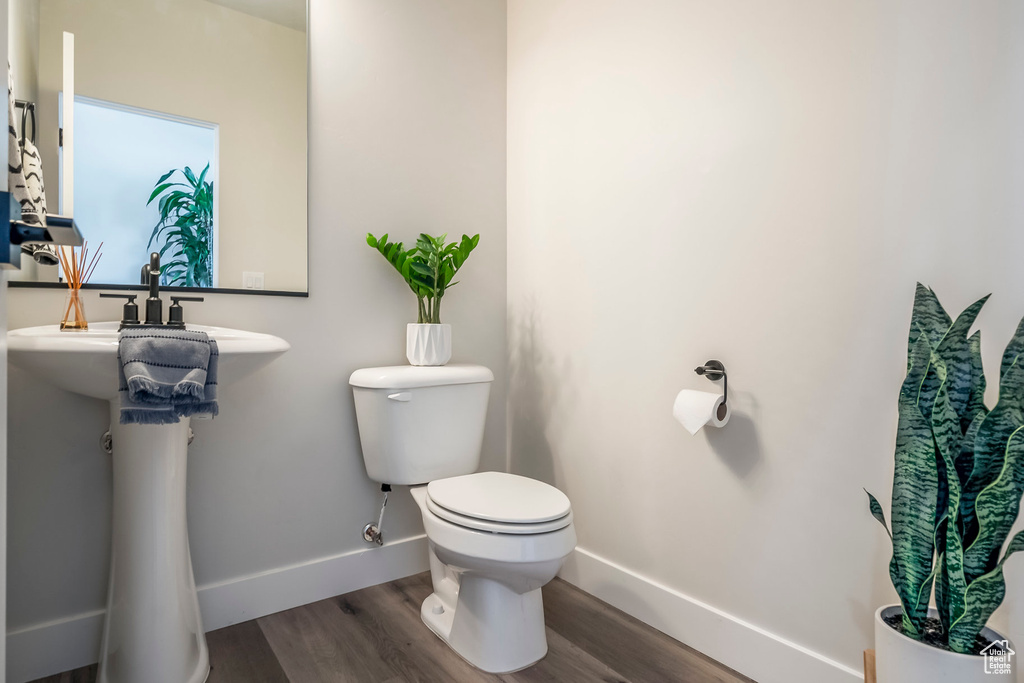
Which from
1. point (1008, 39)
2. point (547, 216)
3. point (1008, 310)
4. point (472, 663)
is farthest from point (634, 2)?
point (472, 663)

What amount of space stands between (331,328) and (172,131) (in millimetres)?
694

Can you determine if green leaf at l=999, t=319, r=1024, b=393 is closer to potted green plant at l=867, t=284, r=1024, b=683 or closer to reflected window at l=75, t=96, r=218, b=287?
potted green plant at l=867, t=284, r=1024, b=683

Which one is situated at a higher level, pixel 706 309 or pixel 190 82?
pixel 190 82

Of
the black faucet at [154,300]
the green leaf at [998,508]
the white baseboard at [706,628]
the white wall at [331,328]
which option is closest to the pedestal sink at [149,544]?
the black faucet at [154,300]

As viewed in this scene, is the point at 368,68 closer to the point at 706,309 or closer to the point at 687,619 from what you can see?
the point at 706,309

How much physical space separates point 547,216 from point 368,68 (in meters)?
0.77

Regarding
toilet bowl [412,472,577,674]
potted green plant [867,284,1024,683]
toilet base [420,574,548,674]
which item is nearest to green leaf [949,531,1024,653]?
potted green plant [867,284,1024,683]

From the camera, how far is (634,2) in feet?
5.75

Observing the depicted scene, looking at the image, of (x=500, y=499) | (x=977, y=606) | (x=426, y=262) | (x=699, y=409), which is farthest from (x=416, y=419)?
(x=977, y=606)

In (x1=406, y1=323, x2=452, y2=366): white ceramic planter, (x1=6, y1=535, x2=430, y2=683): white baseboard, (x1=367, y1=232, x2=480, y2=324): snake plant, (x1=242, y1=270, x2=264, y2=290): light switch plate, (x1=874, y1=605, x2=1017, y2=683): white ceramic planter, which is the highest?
(x1=367, y1=232, x2=480, y2=324): snake plant

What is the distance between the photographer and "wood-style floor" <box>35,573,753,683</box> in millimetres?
1461

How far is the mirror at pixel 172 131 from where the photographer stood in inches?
55.8

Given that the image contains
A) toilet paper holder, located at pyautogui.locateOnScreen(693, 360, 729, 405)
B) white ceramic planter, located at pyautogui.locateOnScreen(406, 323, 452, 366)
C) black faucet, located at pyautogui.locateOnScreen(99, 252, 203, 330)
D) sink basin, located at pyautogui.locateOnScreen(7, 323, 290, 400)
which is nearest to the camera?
Result: sink basin, located at pyautogui.locateOnScreen(7, 323, 290, 400)

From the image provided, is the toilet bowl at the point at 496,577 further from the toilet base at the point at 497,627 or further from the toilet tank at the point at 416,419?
the toilet tank at the point at 416,419
